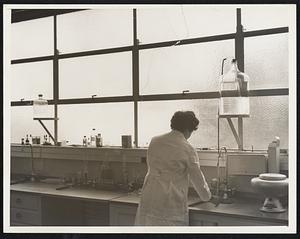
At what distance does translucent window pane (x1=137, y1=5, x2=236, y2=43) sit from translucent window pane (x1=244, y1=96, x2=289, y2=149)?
0.53 m

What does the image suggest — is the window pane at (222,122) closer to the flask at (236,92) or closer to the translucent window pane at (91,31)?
the flask at (236,92)

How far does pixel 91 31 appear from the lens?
339cm

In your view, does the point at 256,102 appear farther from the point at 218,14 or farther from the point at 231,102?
the point at 218,14

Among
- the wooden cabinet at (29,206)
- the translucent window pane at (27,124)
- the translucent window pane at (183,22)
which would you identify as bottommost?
the wooden cabinet at (29,206)

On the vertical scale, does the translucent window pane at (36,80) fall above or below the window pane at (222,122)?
above

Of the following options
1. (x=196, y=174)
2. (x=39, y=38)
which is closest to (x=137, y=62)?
(x=39, y=38)

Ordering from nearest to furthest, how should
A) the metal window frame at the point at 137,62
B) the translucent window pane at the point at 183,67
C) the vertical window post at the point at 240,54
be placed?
the metal window frame at the point at 137,62 → the vertical window post at the point at 240,54 → the translucent window pane at the point at 183,67

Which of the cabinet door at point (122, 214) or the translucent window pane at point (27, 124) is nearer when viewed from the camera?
the cabinet door at point (122, 214)

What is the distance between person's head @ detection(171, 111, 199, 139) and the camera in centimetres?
248

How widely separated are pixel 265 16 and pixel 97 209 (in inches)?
71.5

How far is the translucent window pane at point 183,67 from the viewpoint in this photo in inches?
114

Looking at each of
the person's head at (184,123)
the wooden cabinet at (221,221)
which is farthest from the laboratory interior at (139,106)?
the person's head at (184,123)

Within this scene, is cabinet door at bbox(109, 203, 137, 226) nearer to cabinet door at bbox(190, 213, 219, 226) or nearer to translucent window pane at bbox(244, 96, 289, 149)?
cabinet door at bbox(190, 213, 219, 226)

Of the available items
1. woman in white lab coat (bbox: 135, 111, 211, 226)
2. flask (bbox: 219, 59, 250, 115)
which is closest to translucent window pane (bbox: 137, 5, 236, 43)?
flask (bbox: 219, 59, 250, 115)
